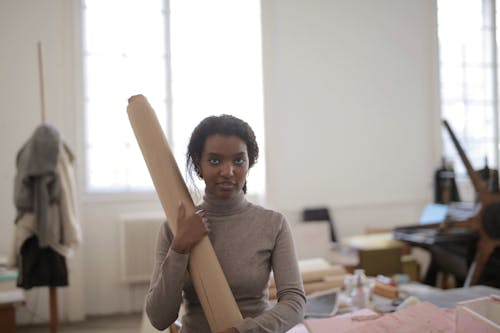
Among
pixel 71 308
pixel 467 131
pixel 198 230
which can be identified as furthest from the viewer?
pixel 467 131

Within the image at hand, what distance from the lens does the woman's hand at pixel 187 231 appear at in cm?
105

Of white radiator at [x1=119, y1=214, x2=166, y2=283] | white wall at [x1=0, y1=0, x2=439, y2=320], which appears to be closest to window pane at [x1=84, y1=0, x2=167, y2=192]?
white wall at [x1=0, y1=0, x2=439, y2=320]

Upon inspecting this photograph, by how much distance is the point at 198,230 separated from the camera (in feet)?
3.47

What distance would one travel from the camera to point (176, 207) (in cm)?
108

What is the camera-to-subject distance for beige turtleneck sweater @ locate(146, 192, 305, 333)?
1118 mm

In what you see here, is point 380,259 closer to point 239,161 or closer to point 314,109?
point 314,109

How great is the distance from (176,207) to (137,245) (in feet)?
9.38

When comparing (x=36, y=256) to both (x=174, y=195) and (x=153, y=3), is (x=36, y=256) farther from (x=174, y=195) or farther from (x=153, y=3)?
(x=153, y=3)

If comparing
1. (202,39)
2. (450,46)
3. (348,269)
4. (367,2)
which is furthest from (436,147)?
(202,39)

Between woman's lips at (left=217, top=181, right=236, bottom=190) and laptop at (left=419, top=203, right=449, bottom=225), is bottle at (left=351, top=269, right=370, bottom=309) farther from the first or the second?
laptop at (left=419, top=203, right=449, bottom=225)

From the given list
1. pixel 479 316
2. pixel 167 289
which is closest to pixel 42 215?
pixel 167 289

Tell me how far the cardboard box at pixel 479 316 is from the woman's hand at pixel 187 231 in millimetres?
617

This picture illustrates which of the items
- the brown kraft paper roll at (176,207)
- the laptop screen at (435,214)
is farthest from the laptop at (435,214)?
the brown kraft paper roll at (176,207)

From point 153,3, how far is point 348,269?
277cm
